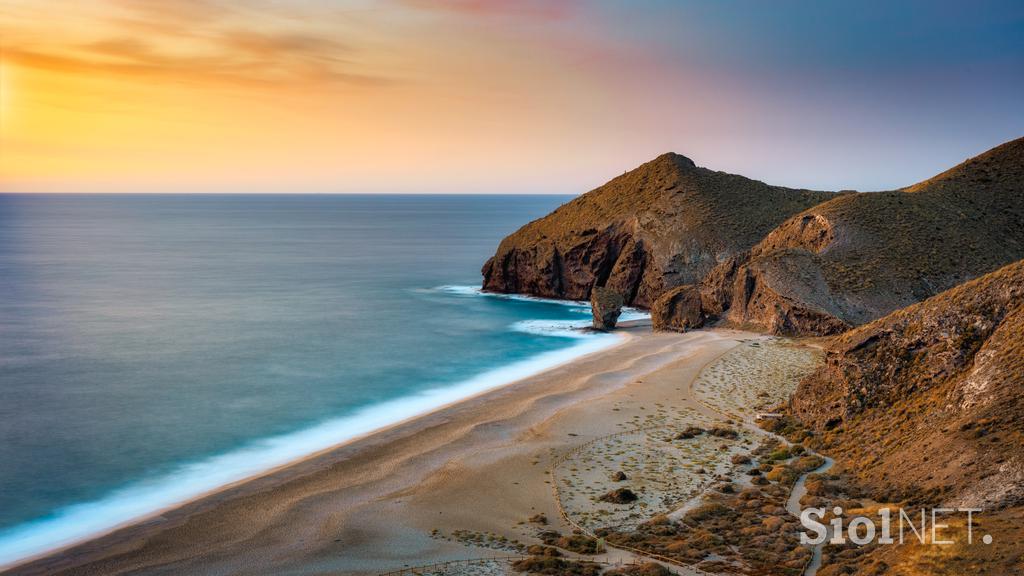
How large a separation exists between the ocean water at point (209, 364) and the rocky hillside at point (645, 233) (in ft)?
11.2

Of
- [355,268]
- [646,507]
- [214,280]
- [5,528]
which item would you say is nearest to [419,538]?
[646,507]

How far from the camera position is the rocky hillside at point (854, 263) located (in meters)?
38.6

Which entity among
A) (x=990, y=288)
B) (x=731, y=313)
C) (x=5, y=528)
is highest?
(x=990, y=288)

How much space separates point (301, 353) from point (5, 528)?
21312 millimetres

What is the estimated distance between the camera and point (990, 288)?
65.5 feet

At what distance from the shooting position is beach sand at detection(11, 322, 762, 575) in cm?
1520

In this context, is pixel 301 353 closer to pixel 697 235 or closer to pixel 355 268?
pixel 697 235

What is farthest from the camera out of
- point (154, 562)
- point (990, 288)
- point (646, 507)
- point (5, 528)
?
point (990, 288)

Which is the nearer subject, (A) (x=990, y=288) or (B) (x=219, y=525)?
(B) (x=219, y=525)

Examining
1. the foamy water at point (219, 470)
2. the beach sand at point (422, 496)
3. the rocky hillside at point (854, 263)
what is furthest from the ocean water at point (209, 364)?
the rocky hillside at point (854, 263)

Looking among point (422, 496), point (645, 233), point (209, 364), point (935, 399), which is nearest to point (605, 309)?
point (645, 233)

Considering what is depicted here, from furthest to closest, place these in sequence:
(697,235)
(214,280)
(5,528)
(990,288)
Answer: (214,280) < (697,235) < (990,288) < (5,528)

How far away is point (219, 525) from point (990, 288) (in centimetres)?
2088

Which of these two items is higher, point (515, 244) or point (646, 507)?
point (515, 244)
